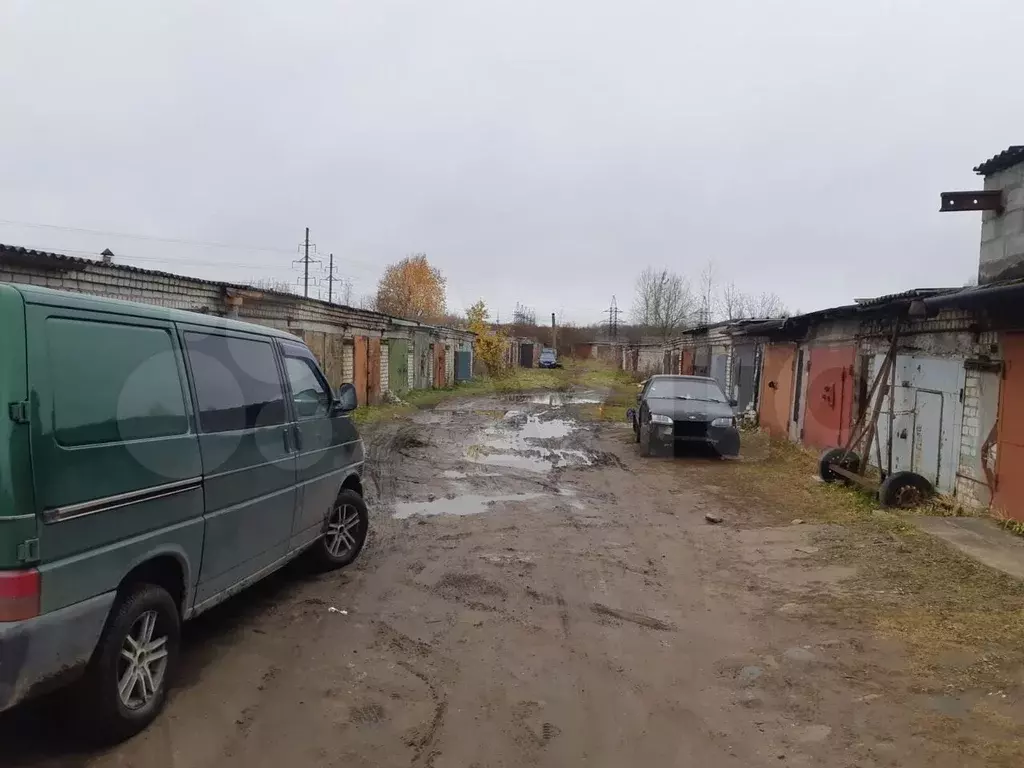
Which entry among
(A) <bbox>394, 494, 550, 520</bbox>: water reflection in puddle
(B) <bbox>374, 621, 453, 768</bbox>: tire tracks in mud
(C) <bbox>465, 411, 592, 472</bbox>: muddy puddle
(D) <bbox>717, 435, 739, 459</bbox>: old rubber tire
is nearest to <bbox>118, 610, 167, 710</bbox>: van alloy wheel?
(B) <bbox>374, 621, 453, 768</bbox>: tire tracks in mud

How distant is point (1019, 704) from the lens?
3.70 meters

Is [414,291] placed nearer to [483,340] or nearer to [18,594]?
[483,340]

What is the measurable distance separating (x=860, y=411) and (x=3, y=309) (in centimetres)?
1227

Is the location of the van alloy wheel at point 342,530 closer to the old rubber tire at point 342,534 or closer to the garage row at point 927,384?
the old rubber tire at point 342,534

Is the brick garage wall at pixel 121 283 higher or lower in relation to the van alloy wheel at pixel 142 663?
higher

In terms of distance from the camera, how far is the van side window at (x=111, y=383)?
303cm

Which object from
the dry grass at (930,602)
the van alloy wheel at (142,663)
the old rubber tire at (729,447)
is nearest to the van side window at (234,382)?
the van alloy wheel at (142,663)

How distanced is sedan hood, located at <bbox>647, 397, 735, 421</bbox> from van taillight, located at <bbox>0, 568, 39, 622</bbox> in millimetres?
11984

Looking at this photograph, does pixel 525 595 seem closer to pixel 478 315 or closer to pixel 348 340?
pixel 348 340

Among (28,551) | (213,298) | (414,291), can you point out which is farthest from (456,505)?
(414,291)

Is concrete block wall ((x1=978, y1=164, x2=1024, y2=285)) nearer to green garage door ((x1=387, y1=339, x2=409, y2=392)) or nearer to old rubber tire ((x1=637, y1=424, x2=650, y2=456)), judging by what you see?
old rubber tire ((x1=637, y1=424, x2=650, y2=456))

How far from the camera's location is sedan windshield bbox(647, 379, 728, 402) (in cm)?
1447

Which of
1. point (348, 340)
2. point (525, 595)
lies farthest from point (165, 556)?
point (348, 340)

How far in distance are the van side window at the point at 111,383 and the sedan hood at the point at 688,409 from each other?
438 inches
